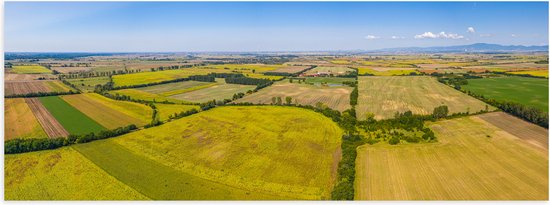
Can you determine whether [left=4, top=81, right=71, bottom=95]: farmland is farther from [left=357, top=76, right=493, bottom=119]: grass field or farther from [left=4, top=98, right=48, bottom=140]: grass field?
[left=357, top=76, right=493, bottom=119]: grass field

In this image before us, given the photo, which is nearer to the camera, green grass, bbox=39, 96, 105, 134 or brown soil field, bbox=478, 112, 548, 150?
brown soil field, bbox=478, 112, 548, 150

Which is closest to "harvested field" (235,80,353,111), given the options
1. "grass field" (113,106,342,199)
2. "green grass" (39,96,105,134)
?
"grass field" (113,106,342,199)

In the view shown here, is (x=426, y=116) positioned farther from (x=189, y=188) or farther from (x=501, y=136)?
(x=189, y=188)

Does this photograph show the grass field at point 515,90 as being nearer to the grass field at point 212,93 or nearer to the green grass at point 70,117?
the grass field at point 212,93

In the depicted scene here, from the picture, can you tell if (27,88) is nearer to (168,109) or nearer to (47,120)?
(47,120)

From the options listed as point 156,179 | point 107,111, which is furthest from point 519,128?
point 107,111

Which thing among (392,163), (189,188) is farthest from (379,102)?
(189,188)

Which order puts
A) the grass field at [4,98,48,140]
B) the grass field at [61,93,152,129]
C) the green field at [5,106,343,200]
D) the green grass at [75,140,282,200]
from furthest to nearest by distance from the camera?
the grass field at [61,93,152,129] < the grass field at [4,98,48,140] < the green field at [5,106,343,200] < the green grass at [75,140,282,200]
